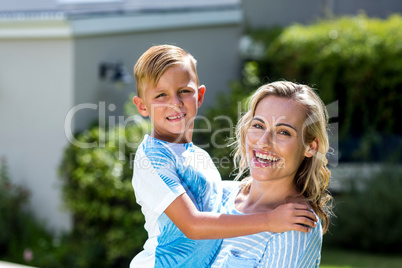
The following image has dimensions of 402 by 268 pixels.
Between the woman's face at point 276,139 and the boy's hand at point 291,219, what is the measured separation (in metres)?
0.18

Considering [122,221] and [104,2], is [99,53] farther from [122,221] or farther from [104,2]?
[122,221]

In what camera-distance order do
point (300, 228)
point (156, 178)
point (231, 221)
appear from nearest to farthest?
point (300, 228)
point (231, 221)
point (156, 178)

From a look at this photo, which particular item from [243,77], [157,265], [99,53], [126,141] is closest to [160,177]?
[157,265]

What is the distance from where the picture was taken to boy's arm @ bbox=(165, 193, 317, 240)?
1986 mm

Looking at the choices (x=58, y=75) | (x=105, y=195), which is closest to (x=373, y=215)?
(x=105, y=195)

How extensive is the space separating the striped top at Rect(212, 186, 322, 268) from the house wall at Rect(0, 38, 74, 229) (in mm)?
5324

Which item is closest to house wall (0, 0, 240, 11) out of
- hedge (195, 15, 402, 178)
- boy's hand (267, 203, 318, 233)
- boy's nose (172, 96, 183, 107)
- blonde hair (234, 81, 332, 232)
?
hedge (195, 15, 402, 178)

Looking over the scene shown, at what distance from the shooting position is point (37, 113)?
24.4 ft

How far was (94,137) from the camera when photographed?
22.5ft

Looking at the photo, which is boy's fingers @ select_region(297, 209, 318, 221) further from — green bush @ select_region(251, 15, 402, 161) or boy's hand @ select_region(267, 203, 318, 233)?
green bush @ select_region(251, 15, 402, 161)

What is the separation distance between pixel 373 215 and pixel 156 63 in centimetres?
560

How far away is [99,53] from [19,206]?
2204 millimetres

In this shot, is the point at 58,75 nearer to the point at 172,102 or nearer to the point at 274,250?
the point at 172,102

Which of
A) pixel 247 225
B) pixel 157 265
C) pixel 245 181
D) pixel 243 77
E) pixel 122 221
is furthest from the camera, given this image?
pixel 243 77
